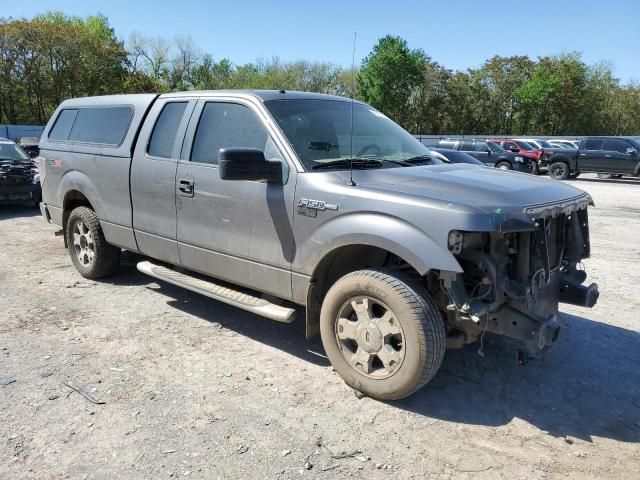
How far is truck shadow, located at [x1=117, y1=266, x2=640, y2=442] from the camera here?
3510mm

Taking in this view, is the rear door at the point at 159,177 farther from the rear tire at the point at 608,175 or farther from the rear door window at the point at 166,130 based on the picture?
the rear tire at the point at 608,175

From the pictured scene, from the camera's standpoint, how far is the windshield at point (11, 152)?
38.0ft

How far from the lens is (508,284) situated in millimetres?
3391

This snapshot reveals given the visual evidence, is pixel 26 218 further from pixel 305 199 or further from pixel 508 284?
pixel 508 284

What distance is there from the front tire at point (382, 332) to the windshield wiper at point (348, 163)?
0.85 meters

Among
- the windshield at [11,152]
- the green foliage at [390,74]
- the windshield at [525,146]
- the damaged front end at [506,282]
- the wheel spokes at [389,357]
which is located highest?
the green foliage at [390,74]

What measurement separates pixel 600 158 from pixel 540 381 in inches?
846

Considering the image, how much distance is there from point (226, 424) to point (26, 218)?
9178 mm

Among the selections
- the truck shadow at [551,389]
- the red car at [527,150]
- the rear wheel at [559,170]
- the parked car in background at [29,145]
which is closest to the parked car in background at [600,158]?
the rear wheel at [559,170]

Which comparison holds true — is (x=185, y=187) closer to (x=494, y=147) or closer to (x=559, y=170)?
(x=559, y=170)

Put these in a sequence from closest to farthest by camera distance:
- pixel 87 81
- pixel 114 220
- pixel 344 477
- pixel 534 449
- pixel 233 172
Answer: pixel 344 477 → pixel 534 449 → pixel 233 172 → pixel 114 220 → pixel 87 81

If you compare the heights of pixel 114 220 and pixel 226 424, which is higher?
pixel 114 220

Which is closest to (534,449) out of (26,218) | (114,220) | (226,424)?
(226,424)

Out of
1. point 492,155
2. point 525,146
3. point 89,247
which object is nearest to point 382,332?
point 89,247
